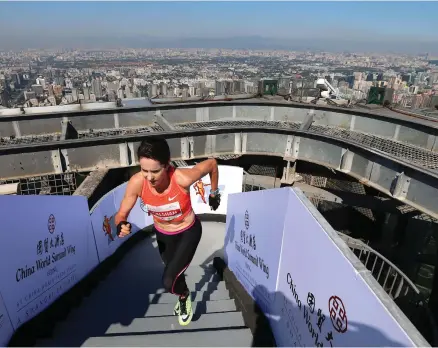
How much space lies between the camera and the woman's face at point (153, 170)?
11.3 ft

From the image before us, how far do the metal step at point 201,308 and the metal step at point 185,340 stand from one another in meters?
0.78

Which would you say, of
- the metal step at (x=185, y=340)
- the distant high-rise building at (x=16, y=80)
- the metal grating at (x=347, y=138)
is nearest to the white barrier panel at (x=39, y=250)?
the metal step at (x=185, y=340)

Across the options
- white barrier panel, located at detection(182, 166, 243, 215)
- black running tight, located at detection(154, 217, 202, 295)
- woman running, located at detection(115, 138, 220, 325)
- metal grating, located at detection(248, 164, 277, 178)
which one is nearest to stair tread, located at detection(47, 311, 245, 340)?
woman running, located at detection(115, 138, 220, 325)

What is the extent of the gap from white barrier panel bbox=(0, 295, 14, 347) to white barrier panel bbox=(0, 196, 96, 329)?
7 cm

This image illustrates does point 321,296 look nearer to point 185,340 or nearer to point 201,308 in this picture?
point 185,340

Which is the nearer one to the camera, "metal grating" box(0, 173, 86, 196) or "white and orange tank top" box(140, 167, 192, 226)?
"white and orange tank top" box(140, 167, 192, 226)

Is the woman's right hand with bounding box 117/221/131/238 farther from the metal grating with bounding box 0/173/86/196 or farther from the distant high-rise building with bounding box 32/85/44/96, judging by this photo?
the distant high-rise building with bounding box 32/85/44/96

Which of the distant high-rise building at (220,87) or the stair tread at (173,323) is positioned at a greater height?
the distant high-rise building at (220,87)

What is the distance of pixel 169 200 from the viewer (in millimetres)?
3930

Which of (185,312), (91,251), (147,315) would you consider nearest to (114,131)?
(91,251)

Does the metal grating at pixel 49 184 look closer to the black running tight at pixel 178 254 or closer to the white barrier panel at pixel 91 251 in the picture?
the white barrier panel at pixel 91 251

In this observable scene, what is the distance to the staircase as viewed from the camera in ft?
12.4

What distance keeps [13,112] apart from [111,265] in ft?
31.3

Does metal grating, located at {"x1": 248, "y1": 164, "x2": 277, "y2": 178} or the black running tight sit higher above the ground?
the black running tight
